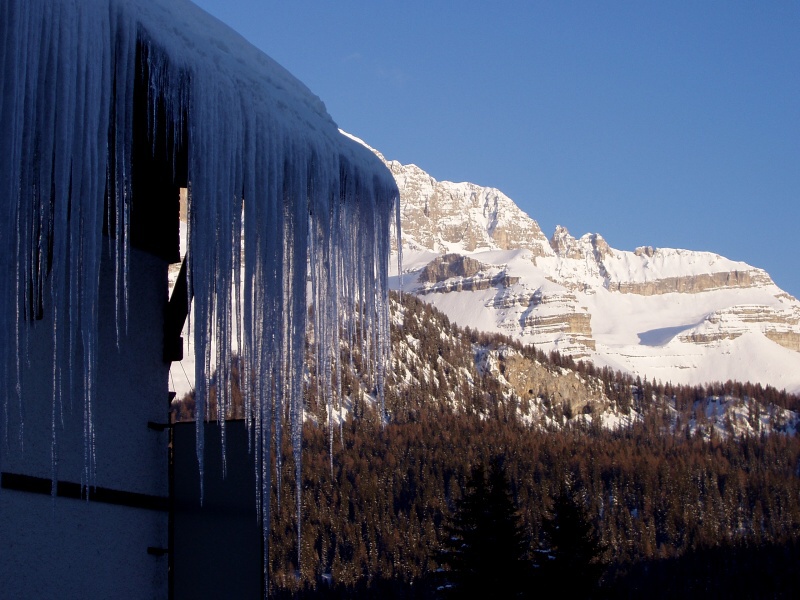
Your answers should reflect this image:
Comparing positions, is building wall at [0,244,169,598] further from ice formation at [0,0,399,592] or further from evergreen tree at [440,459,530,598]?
evergreen tree at [440,459,530,598]

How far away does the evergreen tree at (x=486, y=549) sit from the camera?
24234 millimetres

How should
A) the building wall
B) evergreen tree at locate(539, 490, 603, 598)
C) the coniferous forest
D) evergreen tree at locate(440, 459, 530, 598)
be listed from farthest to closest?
the coniferous forest < evergreen tree at locate(539, 490, 603, 598) < evergreen tree at locate(440, 459, 530, 598) < the building wall

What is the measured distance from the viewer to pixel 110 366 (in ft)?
17.1

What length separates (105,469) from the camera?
5.10 metres

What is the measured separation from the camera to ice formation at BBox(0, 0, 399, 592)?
10.7 feet

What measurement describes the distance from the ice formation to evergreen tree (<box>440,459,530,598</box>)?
1908 cm

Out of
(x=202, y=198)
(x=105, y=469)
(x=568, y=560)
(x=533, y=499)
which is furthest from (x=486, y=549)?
(x=533, y=499)

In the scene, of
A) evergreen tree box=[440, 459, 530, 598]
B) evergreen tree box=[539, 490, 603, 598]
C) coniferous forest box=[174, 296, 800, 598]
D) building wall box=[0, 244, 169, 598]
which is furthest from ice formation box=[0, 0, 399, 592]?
coniferous forest box=[174, 296, 800, 598]

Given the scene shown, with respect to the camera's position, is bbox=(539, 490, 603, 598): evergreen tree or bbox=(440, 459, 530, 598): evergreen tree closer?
bbox=(440, 459, 530, 598): evergreen tree

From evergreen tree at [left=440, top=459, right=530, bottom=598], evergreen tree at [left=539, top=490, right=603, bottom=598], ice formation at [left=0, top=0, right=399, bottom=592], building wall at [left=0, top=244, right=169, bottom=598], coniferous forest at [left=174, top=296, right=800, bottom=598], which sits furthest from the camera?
coniferous forest at [left=174, top=296, right=800, bottom=598]

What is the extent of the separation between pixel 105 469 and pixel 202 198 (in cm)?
164

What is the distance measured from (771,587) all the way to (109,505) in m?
84.6

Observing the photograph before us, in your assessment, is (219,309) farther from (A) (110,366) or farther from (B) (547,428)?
(B) (547,428)

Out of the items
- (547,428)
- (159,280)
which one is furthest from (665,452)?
(159,280)
